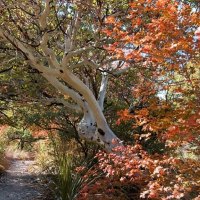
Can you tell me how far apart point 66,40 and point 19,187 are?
209 inches

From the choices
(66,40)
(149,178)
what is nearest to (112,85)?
(66,40)

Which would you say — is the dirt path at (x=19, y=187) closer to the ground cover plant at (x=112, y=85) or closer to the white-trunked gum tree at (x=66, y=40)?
the ground cover plant at (x=112, y=85)

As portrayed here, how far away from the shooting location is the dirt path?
28.5ft

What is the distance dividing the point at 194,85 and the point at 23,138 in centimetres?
1007

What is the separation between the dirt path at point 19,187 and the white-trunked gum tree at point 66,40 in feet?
8.66

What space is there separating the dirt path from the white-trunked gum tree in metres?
2.64

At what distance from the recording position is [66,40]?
6.45 m

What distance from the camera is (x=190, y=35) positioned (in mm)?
4746

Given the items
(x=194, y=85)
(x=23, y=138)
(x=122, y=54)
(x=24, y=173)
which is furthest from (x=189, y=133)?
(x=23, y=138)

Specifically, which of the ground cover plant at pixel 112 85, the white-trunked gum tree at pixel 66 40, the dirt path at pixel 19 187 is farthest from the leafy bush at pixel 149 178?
the dirt path at pixel 19 187

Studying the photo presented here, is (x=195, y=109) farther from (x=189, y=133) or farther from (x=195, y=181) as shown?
(x=195, y=181)

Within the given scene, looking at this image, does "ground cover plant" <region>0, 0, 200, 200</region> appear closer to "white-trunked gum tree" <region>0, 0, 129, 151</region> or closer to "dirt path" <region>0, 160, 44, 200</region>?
"white-trunked gum tree" <region>0, 0, 129, 151</region>

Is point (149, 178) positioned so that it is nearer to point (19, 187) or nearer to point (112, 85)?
point (112, 85)

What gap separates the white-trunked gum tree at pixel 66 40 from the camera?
591 cm
